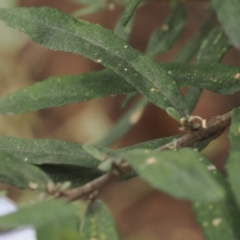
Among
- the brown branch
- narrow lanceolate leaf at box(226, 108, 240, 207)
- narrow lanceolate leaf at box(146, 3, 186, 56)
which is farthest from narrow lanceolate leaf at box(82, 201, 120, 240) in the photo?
narrow lanceolate leaf at box(146, 3, 186, 56)

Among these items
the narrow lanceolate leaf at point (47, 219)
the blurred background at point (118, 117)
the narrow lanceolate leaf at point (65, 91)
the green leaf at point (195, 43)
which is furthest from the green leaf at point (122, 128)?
the narrow lanceolate leaf at point (47, 219)

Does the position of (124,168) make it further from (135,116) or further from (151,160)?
(135,116)

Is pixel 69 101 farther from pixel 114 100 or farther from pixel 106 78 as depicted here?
pixel 114 100

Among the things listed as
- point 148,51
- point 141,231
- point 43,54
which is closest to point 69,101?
point 148,51

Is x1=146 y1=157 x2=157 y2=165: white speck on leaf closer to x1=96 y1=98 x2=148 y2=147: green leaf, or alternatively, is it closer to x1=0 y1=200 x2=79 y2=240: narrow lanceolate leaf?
x1=0 y1=200 x2=79 y2=240: narrow lanceolate leaf

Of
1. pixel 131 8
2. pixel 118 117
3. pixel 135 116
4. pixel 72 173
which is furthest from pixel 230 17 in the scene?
pixel 118 117

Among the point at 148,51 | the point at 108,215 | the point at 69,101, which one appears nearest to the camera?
the point at 108,215

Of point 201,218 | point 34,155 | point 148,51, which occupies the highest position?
point 148,51
